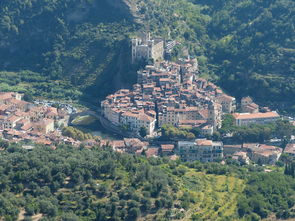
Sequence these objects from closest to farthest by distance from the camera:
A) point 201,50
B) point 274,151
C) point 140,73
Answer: point 274,151 < point 140,73 < point 201,50

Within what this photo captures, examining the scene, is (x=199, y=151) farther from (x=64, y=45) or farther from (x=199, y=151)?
(x=64, y=45)

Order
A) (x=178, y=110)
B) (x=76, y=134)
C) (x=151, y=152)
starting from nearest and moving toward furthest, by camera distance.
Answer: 1. (x=151, y=152)
2. (x=76, y=134)
3. (x=178, y=110)

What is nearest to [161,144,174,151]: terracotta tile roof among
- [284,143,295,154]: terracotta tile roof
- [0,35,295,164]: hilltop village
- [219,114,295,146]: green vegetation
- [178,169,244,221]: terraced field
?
[0,35,295,164]: hilltop village

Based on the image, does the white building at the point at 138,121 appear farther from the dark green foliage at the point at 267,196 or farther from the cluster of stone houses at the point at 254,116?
the dark green foliage at the point at 267,196

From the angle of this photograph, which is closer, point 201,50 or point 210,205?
point 210,205

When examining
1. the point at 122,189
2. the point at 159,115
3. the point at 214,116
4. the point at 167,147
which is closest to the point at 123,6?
the point at 159,115

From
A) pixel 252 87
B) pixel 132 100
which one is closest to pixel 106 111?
pixel 132 100

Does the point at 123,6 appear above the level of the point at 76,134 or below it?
above

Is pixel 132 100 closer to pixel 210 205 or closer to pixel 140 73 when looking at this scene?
pixel 140 73
